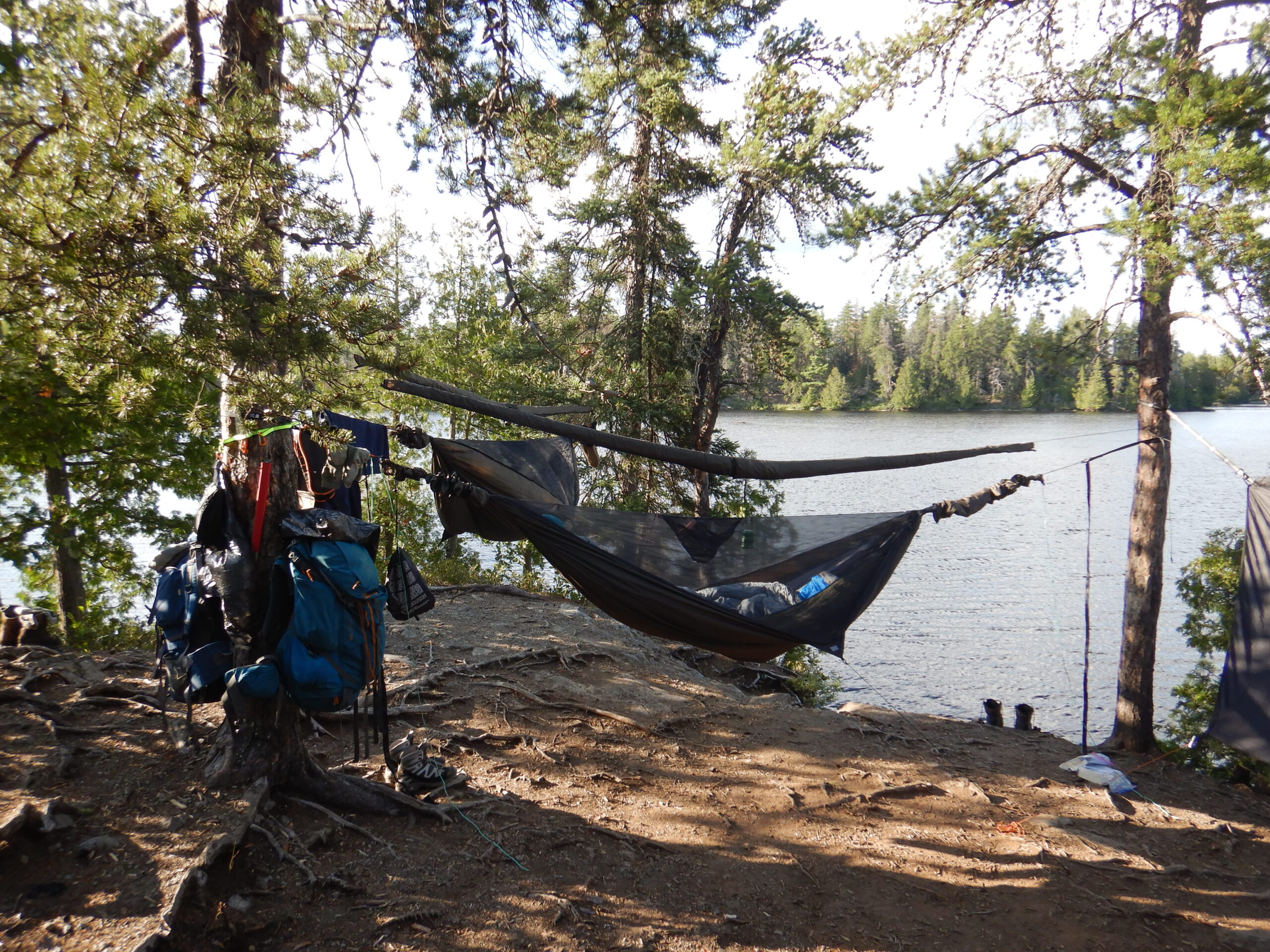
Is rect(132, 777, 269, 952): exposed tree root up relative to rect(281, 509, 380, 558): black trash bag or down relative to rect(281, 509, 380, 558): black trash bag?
down

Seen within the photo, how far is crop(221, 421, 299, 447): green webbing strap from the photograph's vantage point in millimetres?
2461

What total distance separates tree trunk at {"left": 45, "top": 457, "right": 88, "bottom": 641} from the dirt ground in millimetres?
2866

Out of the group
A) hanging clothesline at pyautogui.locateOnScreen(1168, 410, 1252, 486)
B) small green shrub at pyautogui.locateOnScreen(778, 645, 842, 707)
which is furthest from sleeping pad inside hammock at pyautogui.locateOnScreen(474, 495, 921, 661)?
small green shrub at pyautogui.locateOnScreen(778, 645, 842, 707)

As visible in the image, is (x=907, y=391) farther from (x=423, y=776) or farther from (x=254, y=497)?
(x=254, y=497)

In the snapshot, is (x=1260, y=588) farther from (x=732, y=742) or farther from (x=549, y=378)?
(x=549, y=378)

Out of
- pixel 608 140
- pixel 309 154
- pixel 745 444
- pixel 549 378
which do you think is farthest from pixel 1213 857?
pixel 745 444

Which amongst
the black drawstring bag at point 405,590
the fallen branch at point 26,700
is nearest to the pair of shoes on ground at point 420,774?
the black drawstring bag at point 405,590

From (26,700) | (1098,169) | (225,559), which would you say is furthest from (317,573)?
(1098,169)

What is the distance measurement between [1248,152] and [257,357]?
461cm

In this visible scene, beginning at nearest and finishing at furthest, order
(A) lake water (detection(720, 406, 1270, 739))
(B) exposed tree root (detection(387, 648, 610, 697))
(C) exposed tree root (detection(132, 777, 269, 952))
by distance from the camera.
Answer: (C) exposed tree root (detection(132, 777, 269, 952)) → (B) exposed tree root (detection(387, 648, 610, 697)) → (A) lake water (detection(720, 406, 1270, 739))

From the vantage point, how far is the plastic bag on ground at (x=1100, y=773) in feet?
14.5

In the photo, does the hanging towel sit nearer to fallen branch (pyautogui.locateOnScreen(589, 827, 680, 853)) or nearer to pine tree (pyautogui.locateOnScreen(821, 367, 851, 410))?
fallen branch (pyautogui.locateOnScreen(589, 827, 680, 853))

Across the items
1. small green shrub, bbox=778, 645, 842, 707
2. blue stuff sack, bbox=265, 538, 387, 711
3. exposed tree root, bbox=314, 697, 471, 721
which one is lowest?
small green shrub, bbox=778, 645, 842, 707

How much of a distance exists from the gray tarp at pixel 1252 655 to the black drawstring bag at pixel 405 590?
402 centimetres
